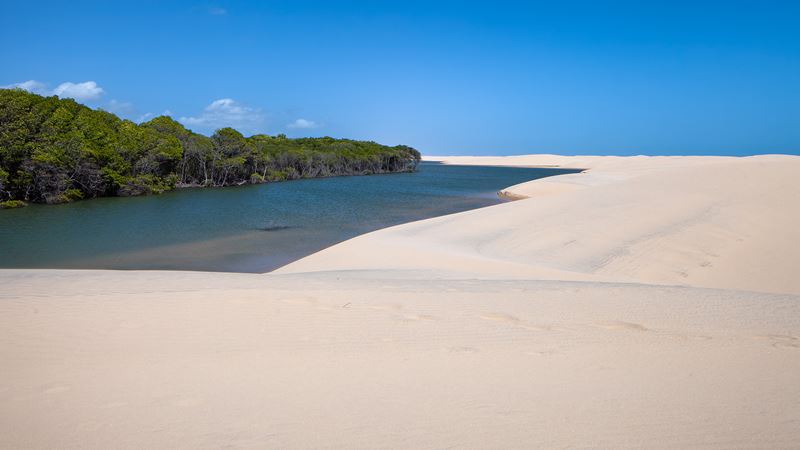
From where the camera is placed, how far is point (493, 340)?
4.44 meters

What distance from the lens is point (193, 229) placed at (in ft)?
66.0

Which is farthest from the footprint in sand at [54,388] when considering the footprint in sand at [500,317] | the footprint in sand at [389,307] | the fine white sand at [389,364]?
the footprint in sand at [500,317]

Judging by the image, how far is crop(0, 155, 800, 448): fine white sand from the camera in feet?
9.29

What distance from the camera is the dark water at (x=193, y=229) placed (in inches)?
555

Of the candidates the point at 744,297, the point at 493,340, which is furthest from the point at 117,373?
the point at 744,297

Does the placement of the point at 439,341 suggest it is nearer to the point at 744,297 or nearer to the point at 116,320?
the point at 116,320

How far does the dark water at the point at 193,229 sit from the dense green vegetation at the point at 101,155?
95.7 inches

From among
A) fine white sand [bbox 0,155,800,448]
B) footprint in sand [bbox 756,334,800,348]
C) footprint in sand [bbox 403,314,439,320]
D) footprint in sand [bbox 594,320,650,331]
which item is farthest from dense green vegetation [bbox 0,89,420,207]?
footprint in sand [bbox 756,334,800,348]

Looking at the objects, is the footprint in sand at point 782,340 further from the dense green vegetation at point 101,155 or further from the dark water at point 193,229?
the dense green vegetation at point 101,155

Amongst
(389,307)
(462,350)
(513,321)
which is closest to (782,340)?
(513,321)

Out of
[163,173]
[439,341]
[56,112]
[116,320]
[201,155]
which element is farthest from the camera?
[201,155]

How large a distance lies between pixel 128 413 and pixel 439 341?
8.31 feet

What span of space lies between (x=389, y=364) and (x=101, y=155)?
36.0 metres

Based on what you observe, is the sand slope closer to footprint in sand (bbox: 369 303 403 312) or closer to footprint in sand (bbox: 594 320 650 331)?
footprint in sand (bbox: 369 303 403 312)
